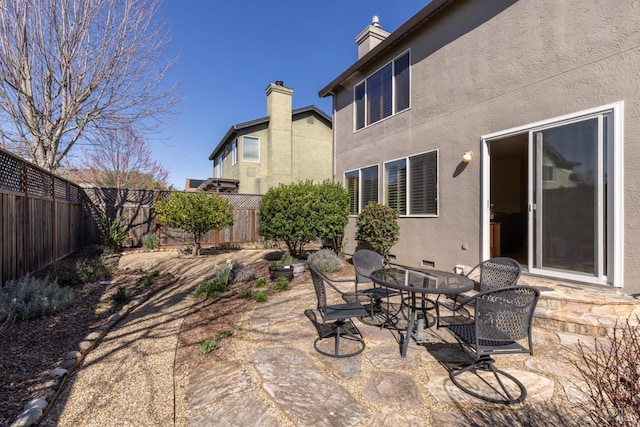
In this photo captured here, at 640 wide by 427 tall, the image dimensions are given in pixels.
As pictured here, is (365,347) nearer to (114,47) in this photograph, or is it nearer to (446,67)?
(446,67)

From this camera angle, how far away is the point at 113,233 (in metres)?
10.1

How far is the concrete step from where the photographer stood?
3.50 meters

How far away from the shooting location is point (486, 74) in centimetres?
563

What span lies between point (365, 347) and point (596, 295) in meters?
3.09

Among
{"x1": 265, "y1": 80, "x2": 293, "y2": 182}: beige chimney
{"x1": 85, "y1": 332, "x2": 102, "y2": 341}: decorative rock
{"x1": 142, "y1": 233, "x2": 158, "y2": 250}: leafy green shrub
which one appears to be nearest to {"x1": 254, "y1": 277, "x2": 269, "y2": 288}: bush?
{"x1": 85, "y1": 332, "x2": 102, "y2": 341}: decorative rock

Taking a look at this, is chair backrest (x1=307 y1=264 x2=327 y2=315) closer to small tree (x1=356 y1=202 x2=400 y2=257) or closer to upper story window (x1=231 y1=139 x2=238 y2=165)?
small tree (x1=356 y1=202 x2=400 y2=257)

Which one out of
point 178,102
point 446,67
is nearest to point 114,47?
point 178,102

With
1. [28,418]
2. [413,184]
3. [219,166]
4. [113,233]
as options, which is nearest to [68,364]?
[28,418]

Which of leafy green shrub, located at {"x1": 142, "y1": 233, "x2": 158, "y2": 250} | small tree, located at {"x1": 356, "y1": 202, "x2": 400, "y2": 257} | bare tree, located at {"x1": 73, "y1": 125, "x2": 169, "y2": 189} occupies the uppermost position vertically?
bare tree, located at {"x1": 73, "y1": 125, "x2": 169, "y2": 189}

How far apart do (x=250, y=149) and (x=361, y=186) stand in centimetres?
885

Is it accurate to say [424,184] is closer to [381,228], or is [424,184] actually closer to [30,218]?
[381,228]

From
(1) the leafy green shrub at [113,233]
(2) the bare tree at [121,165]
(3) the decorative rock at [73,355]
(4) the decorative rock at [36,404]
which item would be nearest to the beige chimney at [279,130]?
(1) the leafy green shrub at [113,233]

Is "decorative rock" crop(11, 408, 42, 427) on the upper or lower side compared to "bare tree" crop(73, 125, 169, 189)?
lower

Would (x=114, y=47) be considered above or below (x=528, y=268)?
above
